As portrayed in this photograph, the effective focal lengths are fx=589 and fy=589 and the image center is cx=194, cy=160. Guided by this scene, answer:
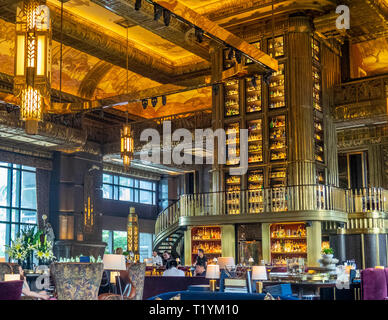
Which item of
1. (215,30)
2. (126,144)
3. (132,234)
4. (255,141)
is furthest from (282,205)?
(132,234)

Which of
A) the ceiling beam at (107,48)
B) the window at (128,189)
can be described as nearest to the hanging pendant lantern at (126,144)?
the ceiling beam at (107,48)

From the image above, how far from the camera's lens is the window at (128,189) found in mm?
22297

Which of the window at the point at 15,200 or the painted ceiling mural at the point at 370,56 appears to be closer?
the painted ceiling mural at the point at 370,56

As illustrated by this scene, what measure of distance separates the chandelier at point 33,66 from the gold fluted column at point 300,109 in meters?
7.82

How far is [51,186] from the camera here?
59.0ft

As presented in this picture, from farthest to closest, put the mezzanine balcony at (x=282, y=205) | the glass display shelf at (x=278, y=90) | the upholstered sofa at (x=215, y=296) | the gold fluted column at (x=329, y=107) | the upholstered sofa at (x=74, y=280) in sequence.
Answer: the gold fluted column at (x=329, y=107) < the glass display shelf at (x=278, y=90) < the mezzanine balcony at (x=282, y=205) < the upholstered sofa at (x=74, y=280) < the upholstered sofa at (x=215, y=296)

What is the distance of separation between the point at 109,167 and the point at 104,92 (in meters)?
3.19

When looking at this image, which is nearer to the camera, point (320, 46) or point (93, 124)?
point (320, 46)

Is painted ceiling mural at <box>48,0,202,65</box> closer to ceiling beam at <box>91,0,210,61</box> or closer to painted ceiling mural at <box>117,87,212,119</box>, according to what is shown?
painted ceiling mural at <box>117,87,212,119</box>

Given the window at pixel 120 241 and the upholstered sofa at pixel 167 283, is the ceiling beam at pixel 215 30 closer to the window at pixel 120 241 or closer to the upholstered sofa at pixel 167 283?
the upholstered sofa at pixel 167 283

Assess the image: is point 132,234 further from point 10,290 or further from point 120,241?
point 10,290

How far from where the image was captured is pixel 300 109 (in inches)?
556
